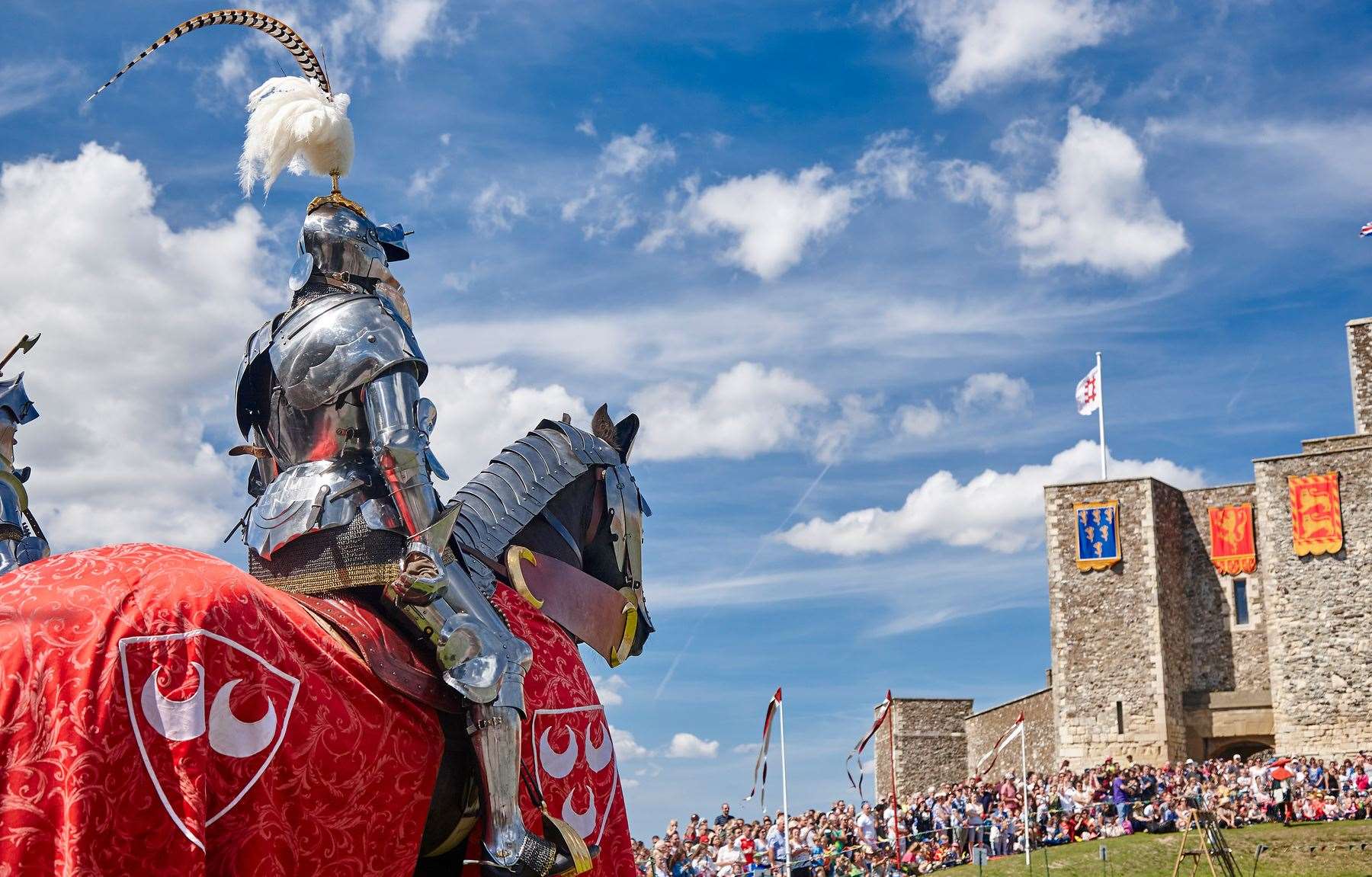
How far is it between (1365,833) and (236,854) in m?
22.2

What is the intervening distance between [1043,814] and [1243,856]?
141 inches

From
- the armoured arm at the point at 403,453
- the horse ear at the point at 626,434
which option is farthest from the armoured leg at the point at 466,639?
the horse ear at the point at 626,434

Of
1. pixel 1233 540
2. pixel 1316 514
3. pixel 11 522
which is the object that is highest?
pixel 1316 514

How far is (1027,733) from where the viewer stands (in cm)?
4459

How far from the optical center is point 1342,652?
3825 centimetres

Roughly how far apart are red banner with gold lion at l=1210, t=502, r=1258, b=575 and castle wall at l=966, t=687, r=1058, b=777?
243 inches

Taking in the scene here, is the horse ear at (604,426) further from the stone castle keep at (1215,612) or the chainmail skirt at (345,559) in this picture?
the stone castle keep at (1215,612)

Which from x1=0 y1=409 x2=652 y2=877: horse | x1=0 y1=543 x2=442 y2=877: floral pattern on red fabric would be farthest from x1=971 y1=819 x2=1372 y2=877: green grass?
x1=0 y1=543 x2=442 y2=877: floral pattern on red fabric

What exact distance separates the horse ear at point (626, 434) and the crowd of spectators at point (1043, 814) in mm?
13894

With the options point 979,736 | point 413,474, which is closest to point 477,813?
point 413,474

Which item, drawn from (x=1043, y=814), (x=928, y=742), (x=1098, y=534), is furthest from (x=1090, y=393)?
(x=1043, y=814)

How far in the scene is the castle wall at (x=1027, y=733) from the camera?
145 feet

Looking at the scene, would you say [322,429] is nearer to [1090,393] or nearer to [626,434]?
[626,434]

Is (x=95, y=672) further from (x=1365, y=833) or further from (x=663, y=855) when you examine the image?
(x=1365, y=833)
